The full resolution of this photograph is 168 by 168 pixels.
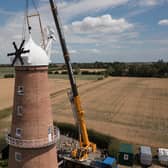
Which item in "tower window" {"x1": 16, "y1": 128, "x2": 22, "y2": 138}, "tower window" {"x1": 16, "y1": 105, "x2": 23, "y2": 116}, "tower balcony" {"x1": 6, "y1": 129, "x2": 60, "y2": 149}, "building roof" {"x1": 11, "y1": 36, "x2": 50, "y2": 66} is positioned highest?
"building roof" {"x1": 11, "y1": 36, "x2": 50, "y2": 66}

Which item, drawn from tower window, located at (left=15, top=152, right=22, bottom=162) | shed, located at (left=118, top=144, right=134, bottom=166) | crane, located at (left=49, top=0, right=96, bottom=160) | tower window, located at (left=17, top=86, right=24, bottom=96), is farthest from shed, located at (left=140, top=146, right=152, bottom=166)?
tower window, located at (left=17, top=86, right=24, bottom=96)

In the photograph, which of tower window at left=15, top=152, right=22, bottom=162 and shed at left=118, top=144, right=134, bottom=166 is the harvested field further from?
tower window at left=15, top=152, right=22, bottom=162

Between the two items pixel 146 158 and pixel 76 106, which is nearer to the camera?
pixel 76 106

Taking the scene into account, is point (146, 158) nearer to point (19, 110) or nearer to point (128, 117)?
point (19, 110)

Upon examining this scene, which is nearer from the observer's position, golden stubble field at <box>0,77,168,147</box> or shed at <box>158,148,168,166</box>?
shed at <box>158,148,168,166</box>

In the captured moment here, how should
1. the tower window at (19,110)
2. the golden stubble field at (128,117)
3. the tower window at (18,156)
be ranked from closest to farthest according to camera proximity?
the tower window at (19,110)
the tower window at (18,156)
the golden stubble field at (128,117)

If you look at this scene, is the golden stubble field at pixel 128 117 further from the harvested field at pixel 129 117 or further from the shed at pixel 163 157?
the shed at pixel 163 157

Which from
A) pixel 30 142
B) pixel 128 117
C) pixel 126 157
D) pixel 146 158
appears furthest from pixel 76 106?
pixel 128 117

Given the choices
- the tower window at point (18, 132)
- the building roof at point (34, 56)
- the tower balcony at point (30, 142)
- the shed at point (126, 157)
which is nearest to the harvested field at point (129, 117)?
the shed at point (126, 157)
